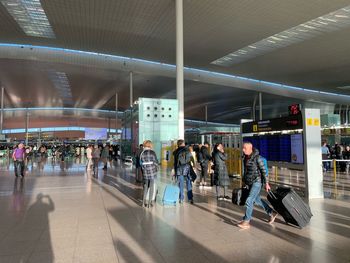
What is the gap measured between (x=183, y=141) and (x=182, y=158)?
72cm

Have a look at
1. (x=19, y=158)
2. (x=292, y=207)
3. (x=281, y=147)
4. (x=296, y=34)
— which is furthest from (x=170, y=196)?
(x=296, y=34)

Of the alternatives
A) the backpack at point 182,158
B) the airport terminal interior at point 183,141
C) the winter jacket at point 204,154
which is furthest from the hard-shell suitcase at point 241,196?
the winter jacket at point 204,154

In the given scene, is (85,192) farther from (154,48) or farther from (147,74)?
(147,74)

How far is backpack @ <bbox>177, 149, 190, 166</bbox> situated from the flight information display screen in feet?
12.4

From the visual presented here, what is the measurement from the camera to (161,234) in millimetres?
5520

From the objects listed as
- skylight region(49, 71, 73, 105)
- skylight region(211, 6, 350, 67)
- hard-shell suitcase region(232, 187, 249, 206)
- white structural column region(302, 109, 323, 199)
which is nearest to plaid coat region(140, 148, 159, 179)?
hard-shell suitcase region(232, 187, 249, 206)

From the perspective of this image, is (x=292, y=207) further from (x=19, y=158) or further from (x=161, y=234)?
(x=19, y=158)

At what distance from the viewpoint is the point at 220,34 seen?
2230 cm

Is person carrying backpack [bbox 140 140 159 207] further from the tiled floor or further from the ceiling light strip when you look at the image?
the ceiling light strip

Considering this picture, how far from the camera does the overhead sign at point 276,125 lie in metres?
9.93

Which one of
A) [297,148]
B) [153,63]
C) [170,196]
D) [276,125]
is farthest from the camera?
[153,63]

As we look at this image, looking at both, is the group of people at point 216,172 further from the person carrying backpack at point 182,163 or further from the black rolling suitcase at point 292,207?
the black rolling suitcase at point 292,207

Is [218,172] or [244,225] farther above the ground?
[218,172]

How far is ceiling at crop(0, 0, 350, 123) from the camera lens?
18422 millimetres
